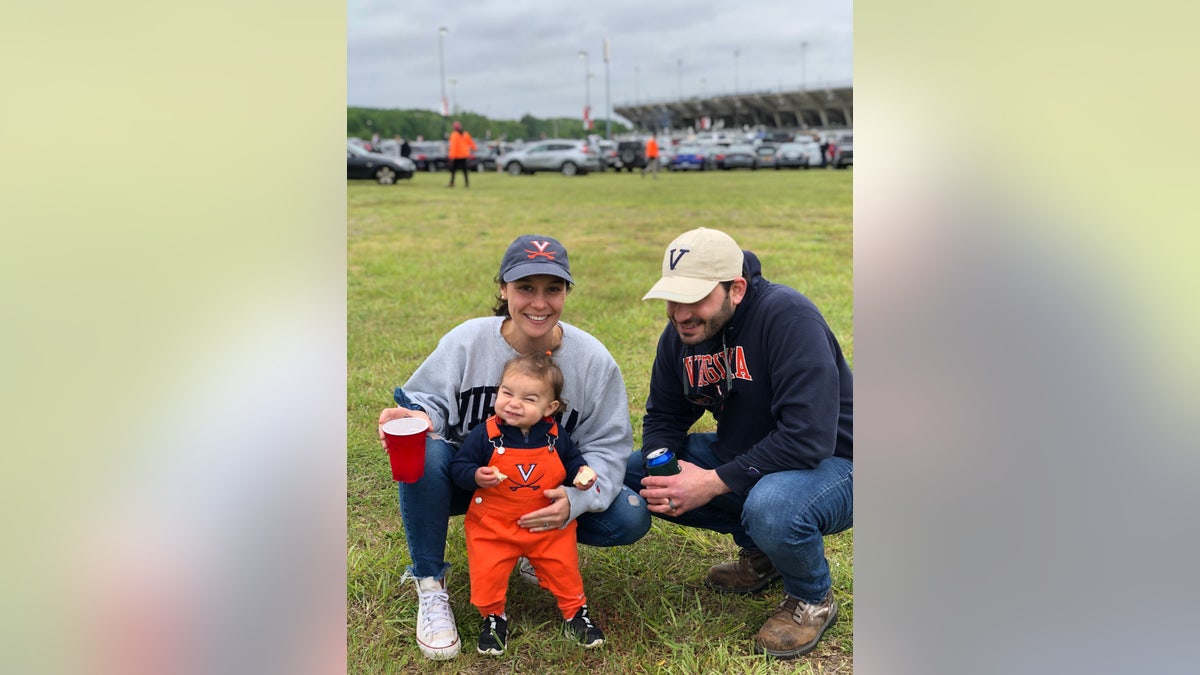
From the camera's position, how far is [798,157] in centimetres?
3003

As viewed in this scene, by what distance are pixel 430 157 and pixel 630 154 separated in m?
6.51

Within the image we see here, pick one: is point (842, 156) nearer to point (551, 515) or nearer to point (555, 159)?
point (555, 159)

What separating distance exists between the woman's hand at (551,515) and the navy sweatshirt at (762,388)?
41cm

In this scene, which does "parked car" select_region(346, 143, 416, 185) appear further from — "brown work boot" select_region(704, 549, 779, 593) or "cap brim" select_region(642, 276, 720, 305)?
"cap brim" select_region(642, 276, 720, 305)

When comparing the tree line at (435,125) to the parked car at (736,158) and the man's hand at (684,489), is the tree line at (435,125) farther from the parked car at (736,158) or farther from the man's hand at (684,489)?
the man's hand at (684,489)

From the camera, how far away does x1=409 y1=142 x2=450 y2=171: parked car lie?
98.8ft

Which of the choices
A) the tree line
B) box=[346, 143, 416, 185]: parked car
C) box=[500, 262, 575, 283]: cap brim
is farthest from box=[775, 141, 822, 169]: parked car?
the tree line

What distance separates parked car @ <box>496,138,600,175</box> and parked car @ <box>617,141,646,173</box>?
157 cm

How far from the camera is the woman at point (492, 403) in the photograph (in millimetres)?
2516
